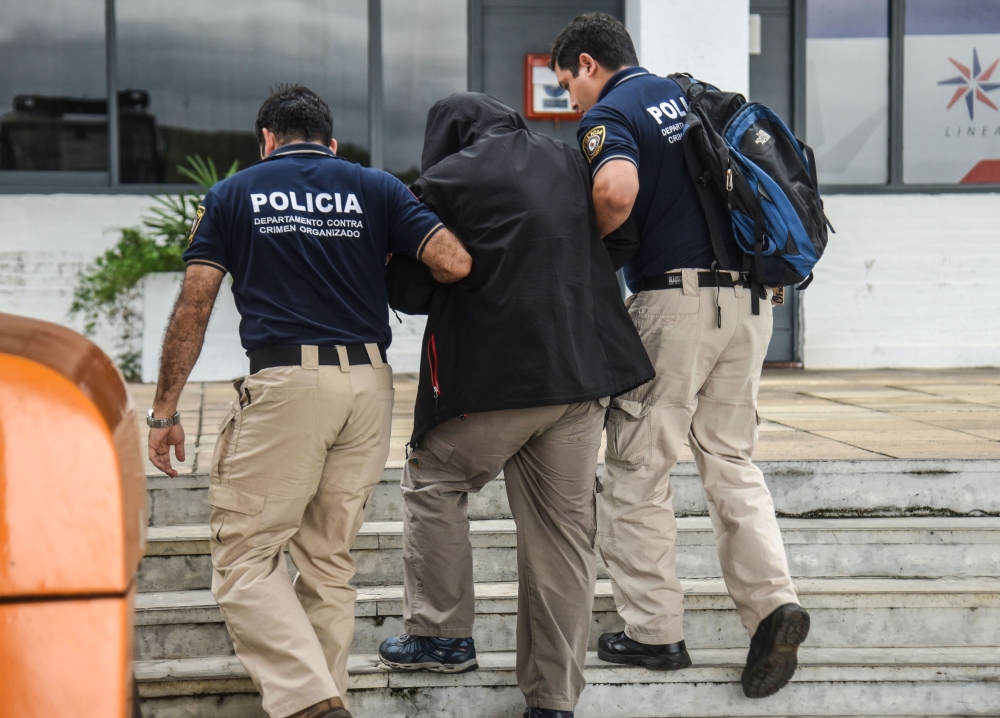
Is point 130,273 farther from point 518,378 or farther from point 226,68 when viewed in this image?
point 518,378

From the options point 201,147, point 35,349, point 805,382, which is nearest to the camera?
point 35,349

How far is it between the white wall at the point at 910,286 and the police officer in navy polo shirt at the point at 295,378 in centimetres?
582

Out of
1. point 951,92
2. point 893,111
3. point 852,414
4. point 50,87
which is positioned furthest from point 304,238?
point 951,92

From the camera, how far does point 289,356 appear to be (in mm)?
2670

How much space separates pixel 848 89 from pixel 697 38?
1.62m

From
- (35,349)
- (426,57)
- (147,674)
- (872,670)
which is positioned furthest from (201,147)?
(35,349)

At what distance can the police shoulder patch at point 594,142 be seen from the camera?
289 cm

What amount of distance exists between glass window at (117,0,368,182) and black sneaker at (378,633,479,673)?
5.25 meters

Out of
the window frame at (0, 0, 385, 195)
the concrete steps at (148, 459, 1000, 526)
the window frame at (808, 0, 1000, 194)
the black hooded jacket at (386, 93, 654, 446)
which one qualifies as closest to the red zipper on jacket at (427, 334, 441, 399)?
the black hooded jacket at (386, 93, 654, 446)

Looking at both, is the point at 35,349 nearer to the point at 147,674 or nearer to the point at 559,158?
the point at 559,158

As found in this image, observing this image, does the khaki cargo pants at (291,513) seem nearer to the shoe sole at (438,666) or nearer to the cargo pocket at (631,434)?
the shoe sole at (438,666)

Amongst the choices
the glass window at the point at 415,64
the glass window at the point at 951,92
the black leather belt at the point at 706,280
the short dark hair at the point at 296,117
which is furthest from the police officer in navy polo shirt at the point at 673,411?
the glass window at the point at 951,92

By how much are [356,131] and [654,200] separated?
16.9ft

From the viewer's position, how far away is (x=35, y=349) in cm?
126
